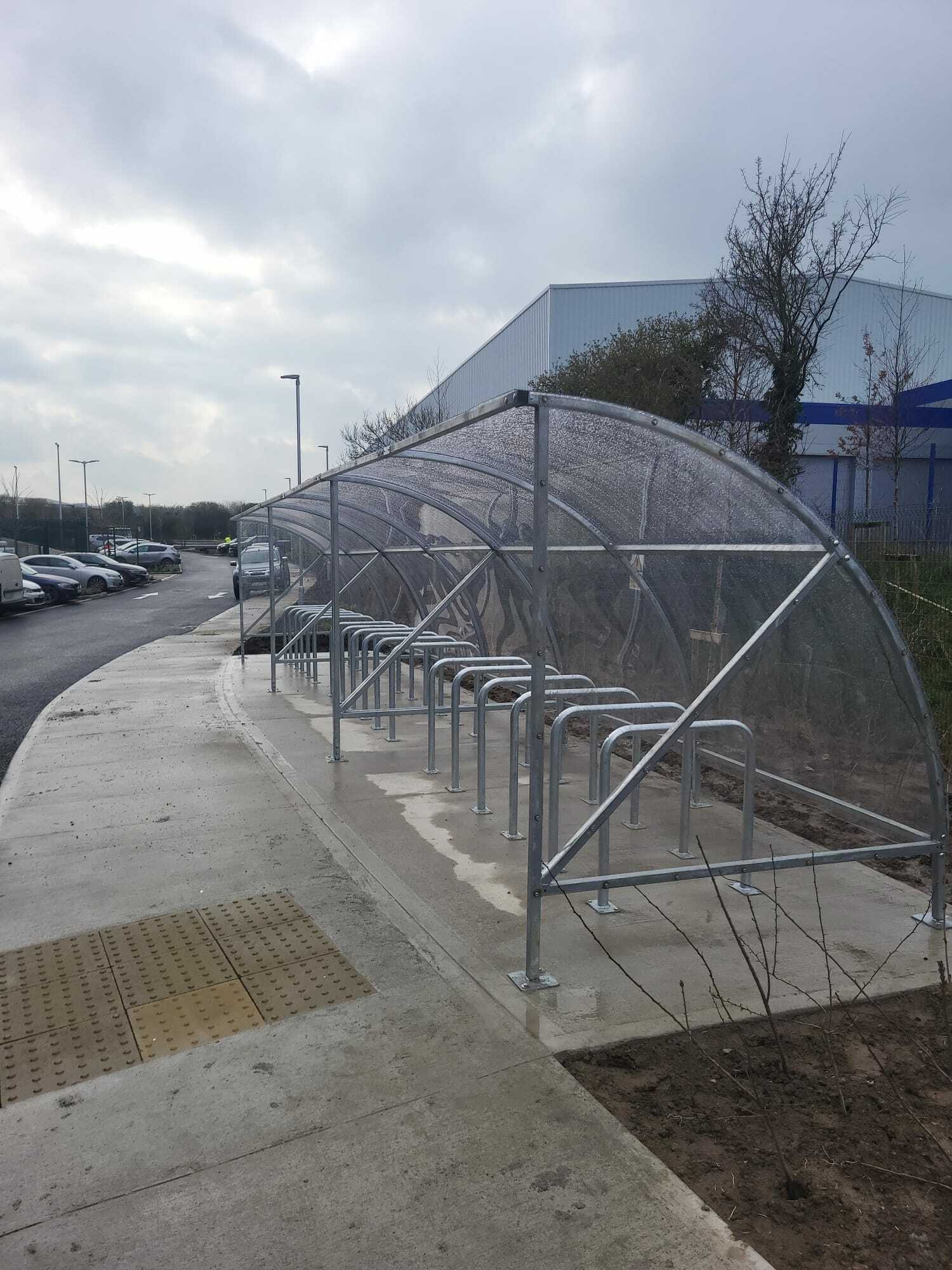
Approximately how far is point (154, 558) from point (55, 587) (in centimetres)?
2481

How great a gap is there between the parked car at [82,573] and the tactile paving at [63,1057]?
28912 mm

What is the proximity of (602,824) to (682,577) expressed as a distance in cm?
221

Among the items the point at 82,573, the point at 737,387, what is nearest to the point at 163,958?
the point at 737,387

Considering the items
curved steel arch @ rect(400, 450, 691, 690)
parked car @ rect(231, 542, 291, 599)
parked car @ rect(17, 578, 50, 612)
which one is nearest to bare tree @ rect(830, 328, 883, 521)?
parked car @ rect(231, 542, 291, 599)

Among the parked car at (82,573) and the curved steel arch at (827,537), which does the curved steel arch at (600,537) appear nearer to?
the curved steel arch at (827,537)

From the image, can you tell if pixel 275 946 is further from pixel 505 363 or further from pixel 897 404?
pixel 505 363

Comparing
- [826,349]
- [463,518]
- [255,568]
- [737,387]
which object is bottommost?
[255,568]

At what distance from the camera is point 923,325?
98.9 ft

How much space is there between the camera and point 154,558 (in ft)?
163

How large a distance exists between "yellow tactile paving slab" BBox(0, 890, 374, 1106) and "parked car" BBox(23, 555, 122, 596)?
92.6 ft

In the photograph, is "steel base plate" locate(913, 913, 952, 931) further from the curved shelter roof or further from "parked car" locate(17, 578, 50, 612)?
"parked car" locate(17, 578, 50, 612)

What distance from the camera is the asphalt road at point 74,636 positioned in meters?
9.98

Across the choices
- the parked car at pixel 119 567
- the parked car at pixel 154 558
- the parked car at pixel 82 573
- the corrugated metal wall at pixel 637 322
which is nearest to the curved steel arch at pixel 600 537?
the corrugated metal wall at pixel 637 322

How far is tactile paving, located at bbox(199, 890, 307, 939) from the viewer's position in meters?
4.03
